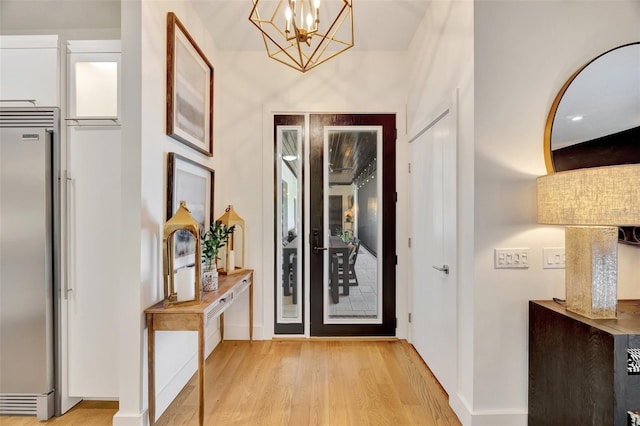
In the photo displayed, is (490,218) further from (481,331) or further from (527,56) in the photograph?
(527,56)

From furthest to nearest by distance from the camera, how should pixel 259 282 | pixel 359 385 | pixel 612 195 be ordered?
pixel 259 282, pixel 359 385, pixel 612 195

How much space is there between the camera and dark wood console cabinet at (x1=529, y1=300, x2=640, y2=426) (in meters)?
1.30

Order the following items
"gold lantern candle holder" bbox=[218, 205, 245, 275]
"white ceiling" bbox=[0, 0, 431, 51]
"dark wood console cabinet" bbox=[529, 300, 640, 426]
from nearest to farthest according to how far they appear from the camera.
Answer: "dark wood console cabinet" bbox=[529, 300, 640, 426] < "white ceiling" bbox=[0, 0, 431, 51] < "gold lantern candle holder" bbox=[218, 205, 245, 275]

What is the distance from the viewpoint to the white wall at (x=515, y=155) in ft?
6.07

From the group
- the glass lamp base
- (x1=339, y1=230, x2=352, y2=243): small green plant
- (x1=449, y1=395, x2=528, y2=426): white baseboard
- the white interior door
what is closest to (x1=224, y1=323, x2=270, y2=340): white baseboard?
(x1=339, y1=230, x2=352, y2=243): small green plant

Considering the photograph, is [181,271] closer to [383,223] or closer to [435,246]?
[435,246]

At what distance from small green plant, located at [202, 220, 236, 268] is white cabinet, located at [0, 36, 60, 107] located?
130cm

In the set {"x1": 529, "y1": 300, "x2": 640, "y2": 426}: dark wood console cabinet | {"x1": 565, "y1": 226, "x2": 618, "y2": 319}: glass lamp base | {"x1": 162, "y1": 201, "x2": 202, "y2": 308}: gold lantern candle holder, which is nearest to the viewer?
{"x1": 529, "y1": 300, "x2": 640, "y2": 426}: dark wood console cabinet

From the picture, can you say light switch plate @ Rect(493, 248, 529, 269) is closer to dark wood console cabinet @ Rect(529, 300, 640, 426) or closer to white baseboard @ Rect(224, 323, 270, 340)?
dark wood console cabinet @ Rect(529, 300, 640, 426)

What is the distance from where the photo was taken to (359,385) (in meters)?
2.40

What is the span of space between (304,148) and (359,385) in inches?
89.3

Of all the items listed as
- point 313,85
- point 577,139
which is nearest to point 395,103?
point 313,85

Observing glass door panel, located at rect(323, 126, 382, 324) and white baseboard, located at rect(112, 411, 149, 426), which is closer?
white baseboard, located at rect(112, 411, 149, 426)

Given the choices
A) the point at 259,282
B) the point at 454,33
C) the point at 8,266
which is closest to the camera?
the point at 8,266
